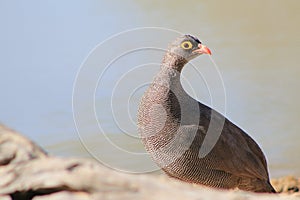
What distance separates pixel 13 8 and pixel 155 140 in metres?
5.62

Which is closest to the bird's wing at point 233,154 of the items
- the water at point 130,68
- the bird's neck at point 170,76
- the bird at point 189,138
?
the bird at point 189,138

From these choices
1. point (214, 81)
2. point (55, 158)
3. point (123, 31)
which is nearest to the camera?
point (55, 158)

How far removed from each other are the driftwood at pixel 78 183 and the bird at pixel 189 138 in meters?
2.89

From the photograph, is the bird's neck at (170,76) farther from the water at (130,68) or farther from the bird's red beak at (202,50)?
the water at (130,68)

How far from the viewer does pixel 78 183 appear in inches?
134

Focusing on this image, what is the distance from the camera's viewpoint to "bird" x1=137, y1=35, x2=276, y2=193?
6.47 meters

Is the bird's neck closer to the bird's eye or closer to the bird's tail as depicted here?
the bird's eye

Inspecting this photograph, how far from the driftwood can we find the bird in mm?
2889

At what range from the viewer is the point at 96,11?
1120 centimetres

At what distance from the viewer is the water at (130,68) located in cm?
866

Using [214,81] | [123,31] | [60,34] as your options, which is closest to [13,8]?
[60,34]

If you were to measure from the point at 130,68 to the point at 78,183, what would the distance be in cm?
545

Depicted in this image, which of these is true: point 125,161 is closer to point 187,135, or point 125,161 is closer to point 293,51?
point 187,135

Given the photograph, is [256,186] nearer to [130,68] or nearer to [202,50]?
[202,50]
